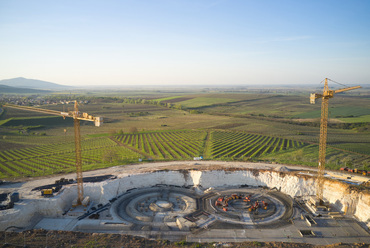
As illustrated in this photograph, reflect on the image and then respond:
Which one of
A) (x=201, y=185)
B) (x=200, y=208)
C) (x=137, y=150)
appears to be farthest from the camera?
(x=137, y=150)

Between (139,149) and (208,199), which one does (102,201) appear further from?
(139,149)

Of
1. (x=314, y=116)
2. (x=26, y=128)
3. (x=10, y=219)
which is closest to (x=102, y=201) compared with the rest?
(x=10, y=219)

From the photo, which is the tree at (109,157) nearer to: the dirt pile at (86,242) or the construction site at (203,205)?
the construction site at (203,205)

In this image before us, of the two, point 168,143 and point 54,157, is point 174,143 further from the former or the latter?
point 54,157

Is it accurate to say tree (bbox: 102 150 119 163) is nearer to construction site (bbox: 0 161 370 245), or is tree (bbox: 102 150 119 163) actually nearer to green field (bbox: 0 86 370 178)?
green field (bbox: 0 86 370 178)

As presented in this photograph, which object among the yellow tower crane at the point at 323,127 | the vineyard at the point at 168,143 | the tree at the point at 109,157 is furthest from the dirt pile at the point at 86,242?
the vineyard at the point at 168,143

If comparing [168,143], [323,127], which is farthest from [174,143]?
[323,127]
